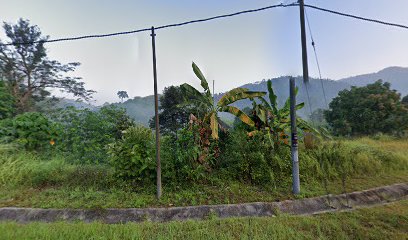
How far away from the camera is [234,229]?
293 cm

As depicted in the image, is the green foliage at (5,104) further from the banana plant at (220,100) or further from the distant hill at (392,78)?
the distant hill at (392,78)

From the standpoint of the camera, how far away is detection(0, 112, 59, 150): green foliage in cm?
607

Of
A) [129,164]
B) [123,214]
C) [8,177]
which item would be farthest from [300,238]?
[8,177]

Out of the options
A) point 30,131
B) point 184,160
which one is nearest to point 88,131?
point 30,131

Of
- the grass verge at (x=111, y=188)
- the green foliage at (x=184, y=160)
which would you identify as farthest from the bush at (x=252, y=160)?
the green foliage at (x=184, y=160)

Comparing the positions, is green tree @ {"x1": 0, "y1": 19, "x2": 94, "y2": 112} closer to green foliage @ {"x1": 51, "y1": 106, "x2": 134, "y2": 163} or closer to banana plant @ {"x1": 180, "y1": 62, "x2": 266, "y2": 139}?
green foliage @ {"x1": 51, "y1": 106, "x2": 134, "y2": 163}

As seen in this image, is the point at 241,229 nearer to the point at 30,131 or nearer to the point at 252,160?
the point at 252,160

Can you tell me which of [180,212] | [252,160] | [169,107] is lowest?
[180,212]

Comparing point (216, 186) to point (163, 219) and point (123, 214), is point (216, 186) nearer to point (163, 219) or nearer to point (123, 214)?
point (163, 219)

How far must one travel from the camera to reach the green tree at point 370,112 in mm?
10984

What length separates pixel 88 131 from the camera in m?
6.95

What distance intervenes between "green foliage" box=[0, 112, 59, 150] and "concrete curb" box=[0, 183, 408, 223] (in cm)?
326

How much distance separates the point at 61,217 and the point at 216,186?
304 cm

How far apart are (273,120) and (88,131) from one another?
637 centimetres
